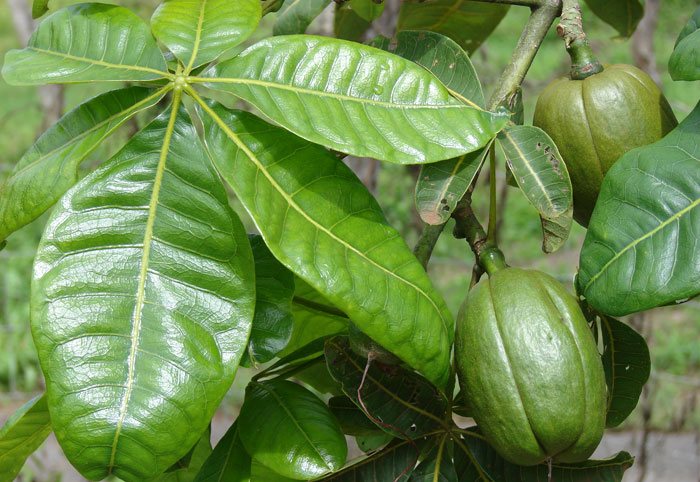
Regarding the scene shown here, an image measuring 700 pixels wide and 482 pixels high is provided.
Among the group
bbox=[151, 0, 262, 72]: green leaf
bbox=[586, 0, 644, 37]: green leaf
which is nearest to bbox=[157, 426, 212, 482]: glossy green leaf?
bbox=[151, 0, 262, 72]: green leaf

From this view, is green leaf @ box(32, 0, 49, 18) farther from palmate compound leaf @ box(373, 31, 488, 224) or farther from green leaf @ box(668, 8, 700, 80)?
green leaf @ box(668, 8, 700, 80)

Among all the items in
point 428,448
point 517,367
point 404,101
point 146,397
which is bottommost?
point 428,448

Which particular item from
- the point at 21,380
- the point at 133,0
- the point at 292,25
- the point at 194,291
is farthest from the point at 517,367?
the point at 21,380

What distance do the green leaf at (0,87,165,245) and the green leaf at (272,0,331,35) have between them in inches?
14.2

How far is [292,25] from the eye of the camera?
3.71 feet

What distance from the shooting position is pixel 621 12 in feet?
4.21

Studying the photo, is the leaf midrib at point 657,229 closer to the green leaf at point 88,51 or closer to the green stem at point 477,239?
the green stem at point 477,239

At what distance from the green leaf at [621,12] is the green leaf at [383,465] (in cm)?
74

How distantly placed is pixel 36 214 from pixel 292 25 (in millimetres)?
481

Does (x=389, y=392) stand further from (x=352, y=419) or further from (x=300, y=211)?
(x=300, y=211)

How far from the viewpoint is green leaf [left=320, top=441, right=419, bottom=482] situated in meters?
0.88

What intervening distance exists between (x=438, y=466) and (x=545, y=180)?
308 mm

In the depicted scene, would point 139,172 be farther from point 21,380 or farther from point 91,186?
point 21,380

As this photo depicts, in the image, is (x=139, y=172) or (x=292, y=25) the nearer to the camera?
(x=139, y=172)
